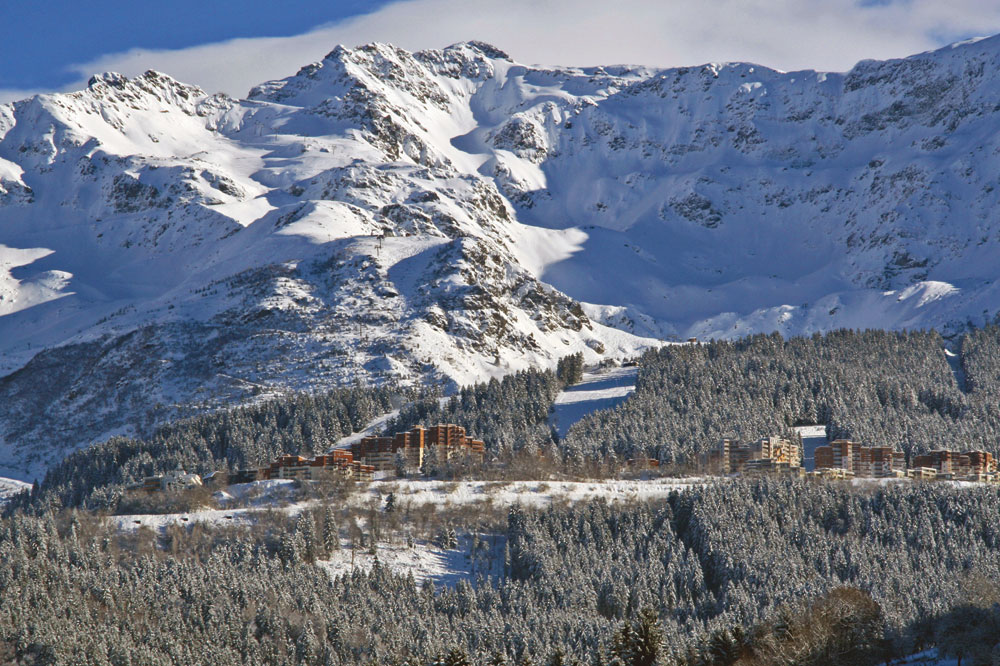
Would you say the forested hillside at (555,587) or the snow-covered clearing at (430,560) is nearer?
the forested hillside at (555,587)

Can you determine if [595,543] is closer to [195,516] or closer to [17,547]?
[195,516]

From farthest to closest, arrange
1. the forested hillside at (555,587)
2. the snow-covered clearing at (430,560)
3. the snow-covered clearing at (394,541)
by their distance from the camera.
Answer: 1. the snow-covered clearing at (394,541)
2. the snow-covered clearing at (430,560)
3. the forested hillside at (555,587)

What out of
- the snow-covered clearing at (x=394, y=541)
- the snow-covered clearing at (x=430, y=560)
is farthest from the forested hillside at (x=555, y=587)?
the snow-covered clearing at (x=394, y=541)

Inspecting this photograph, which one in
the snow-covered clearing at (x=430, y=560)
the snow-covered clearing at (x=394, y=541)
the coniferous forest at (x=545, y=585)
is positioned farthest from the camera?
the snow-covered clearing at (x=394, y=541)

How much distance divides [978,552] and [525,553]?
6078cm

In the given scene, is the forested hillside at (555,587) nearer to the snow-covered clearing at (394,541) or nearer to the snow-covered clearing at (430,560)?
the snow-covered clearing at (430,560)

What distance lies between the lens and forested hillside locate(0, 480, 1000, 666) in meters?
137

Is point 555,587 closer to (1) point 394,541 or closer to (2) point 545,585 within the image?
(2) point 545,585

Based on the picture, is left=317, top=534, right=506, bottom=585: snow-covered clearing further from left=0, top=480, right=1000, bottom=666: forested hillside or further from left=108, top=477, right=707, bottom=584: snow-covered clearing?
left=0, top=480, right=1000, bottom=666: forested hillside

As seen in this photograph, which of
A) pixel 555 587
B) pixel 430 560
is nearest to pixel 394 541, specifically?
pixel 430 560

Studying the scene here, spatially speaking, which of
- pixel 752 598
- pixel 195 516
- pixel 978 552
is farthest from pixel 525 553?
pixel 978 552

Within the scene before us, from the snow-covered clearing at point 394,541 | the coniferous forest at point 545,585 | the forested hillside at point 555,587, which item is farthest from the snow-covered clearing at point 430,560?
the forested hillside at point 555,587

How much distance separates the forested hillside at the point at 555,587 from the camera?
451 feet

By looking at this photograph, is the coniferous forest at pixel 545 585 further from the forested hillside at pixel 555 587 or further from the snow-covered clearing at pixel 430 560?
the snow-covered clearing at pixel 430 560
